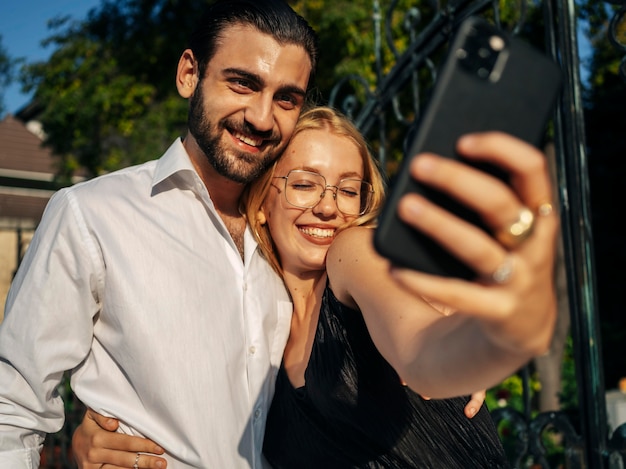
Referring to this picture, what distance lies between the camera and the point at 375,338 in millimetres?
1289

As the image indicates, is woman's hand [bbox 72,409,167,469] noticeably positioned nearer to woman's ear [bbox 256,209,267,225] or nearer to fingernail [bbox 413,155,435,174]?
woman's ear [bbox 256,209,267,225]

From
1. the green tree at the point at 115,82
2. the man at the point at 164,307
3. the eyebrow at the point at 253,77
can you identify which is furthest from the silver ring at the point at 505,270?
the green tree at the point at 115,82

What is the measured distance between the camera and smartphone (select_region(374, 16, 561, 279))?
29.5 inches

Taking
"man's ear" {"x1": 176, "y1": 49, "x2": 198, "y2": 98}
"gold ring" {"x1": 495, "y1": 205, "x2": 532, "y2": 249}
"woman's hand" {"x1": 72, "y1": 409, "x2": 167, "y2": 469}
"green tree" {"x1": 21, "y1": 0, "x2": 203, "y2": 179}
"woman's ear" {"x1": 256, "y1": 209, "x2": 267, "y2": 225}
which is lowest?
"green tree" {"x1": 21, "y1": 0, "x2": 203, "y2": 179}

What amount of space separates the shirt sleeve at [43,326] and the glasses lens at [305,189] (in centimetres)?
63

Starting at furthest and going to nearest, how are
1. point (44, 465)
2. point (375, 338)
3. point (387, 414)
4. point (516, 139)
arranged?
point (44, 465), point (387, 414), point (375, 338), point (516, 139)

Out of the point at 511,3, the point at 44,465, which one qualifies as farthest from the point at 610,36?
the point at 511,3

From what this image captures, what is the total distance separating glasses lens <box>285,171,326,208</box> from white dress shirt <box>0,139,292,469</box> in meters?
0.36

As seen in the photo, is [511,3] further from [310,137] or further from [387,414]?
[387,414]

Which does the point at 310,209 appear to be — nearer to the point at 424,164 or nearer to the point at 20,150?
the point at 424,164

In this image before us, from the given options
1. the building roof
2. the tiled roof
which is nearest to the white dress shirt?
the building roof

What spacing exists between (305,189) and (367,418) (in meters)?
0.76

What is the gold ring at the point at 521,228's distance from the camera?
2.31ft

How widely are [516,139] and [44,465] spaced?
5170 mm
